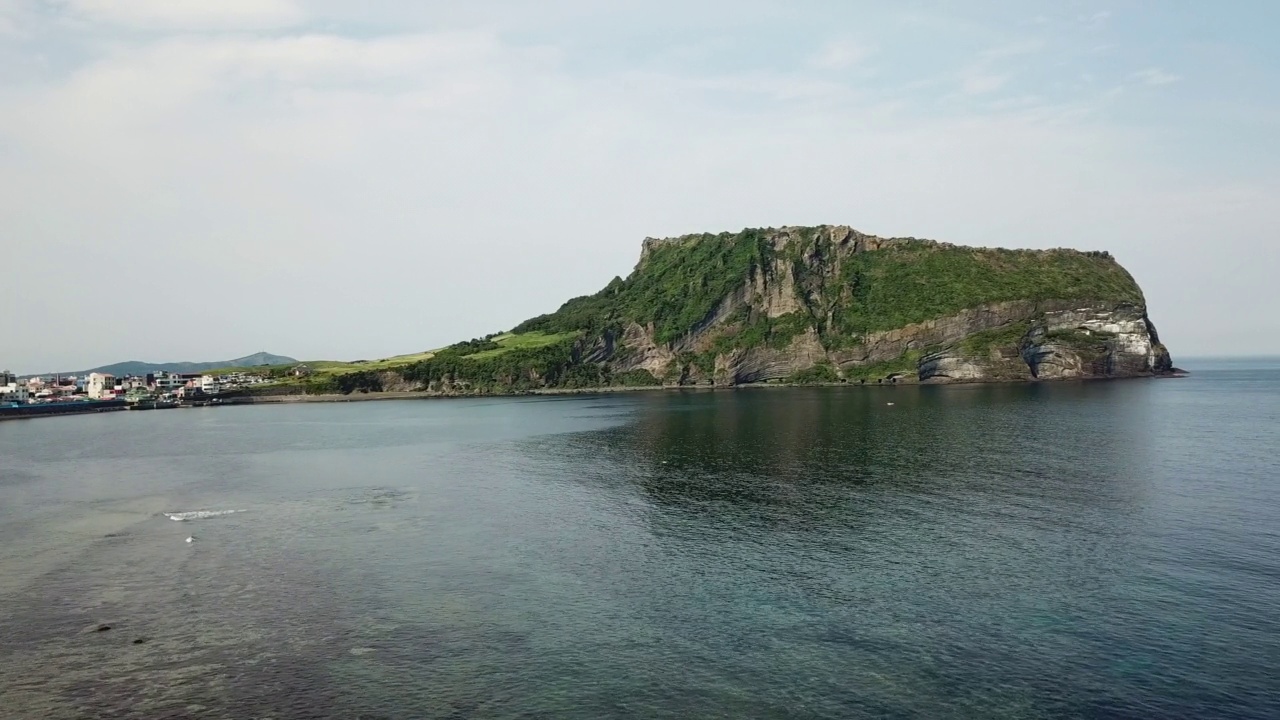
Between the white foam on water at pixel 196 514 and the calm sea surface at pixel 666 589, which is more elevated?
the white foam on water at pixel 196 514

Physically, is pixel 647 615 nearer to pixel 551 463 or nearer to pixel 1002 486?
pixel 1002 486

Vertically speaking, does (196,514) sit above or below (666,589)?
above

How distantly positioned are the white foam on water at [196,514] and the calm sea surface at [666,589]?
118 centimetres

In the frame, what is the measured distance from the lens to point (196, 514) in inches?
3214

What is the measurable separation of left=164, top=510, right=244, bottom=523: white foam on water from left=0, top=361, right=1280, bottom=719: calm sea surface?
1.18 m

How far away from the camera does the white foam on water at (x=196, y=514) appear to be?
79.9 metres

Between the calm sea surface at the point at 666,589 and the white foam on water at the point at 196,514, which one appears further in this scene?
the white foam on water at the point at 196,514

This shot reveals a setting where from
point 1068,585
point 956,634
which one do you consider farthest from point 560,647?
point 1068,585

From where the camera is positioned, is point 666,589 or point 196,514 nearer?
point 666,589

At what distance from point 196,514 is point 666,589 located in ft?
184

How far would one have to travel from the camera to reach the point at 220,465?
396 ft

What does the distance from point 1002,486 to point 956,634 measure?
1799 inches

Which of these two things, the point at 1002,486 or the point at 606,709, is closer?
the point at 606,709

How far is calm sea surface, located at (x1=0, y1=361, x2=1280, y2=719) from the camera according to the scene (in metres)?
38.0
